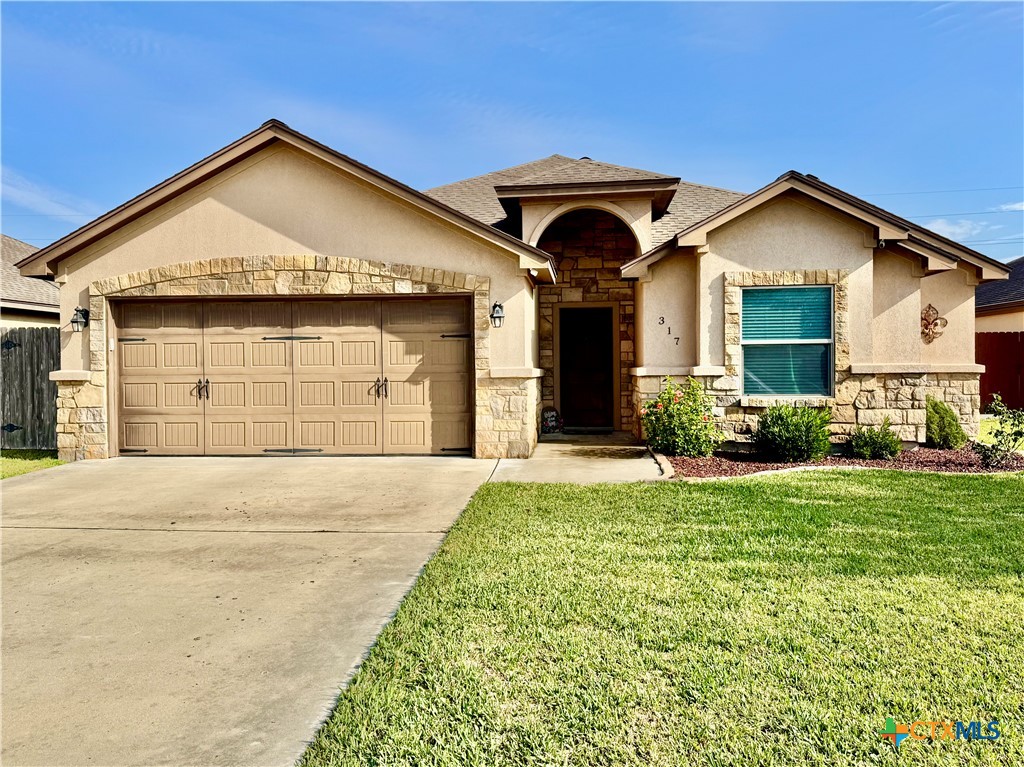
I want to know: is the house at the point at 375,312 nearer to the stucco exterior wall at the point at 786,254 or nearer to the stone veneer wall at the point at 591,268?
the stucco exterior wall at the point at 786,254

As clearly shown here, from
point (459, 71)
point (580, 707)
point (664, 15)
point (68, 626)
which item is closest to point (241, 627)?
point (68, 626)

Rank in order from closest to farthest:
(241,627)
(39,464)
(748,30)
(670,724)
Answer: (670,724) → (241,627) → (39,464) → (748,30)

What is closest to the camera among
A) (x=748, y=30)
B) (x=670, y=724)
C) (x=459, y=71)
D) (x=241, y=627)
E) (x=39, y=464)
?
(x=670, y=724)

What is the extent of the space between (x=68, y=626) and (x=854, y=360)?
10.4m

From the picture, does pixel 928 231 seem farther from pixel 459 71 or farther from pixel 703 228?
pixel 459 71

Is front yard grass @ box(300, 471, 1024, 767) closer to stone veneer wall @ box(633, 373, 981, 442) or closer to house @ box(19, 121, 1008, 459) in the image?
stone veneer wall @ box(633, 373, 981, 442)

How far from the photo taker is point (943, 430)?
10.0 m

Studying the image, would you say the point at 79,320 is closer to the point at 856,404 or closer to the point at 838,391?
the point at 838,391

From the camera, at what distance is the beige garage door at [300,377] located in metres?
9.59

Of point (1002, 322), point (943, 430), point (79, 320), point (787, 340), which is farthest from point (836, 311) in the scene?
point (1002, 322)

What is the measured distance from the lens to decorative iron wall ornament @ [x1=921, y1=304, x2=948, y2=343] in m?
11.0

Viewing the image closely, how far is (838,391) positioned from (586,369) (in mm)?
5258

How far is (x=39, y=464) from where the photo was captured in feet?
30.3

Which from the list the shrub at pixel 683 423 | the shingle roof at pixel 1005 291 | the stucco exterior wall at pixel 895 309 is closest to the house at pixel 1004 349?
the shingle roof at pixel 1005 291
